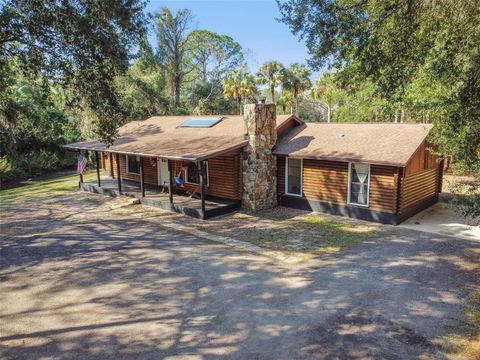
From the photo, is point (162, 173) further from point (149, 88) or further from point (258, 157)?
point (149, 88)

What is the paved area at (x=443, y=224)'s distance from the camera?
39.8ft

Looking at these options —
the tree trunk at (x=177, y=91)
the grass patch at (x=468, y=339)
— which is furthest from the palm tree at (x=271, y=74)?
the grass patch at (x=468, y=339)

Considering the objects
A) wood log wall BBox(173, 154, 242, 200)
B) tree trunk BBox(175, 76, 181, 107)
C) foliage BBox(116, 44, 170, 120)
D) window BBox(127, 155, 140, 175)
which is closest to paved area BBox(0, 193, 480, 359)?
wood log wall BBox(173, 154, 242, 200)

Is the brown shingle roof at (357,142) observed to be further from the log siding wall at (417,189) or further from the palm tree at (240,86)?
the palm tree at (240,86)

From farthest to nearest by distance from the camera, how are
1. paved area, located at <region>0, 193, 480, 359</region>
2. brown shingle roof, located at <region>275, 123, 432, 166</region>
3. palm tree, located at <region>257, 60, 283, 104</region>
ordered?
palm tree, located at <region>257, 60, 283, 104</region> < brown shingle roof, located at <region>275, 123, 432, 166</region> < paved area, located at <region>0, 193, 480, 359</region>

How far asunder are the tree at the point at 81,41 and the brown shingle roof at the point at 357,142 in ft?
25.7

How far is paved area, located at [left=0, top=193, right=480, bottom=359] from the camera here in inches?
243

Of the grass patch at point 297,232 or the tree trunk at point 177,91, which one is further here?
the tree trunk at point 177,91

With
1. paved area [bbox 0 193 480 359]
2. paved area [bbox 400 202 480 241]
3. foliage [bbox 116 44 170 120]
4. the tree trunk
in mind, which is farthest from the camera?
the tree trunk

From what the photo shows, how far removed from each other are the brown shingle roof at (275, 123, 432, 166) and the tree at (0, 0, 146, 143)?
7.85 metres

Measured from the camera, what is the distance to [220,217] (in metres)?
14.6

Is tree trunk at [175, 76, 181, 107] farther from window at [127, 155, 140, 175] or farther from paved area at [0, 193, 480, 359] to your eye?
paved area at [0, 193, 480, 359]

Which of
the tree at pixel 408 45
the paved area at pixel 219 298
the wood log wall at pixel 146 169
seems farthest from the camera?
the wood log wall at pixel 146 169

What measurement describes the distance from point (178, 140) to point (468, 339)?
13.6 meters
